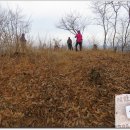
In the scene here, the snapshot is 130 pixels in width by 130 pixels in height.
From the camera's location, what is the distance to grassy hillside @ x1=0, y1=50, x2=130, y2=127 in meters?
7.07

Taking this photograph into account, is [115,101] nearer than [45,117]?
No

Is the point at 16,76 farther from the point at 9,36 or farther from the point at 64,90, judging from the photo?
the point at 9,36

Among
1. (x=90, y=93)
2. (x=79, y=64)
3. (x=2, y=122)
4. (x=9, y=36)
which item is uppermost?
(x=9, y=36)

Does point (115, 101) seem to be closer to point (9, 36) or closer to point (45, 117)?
point (45, 117)

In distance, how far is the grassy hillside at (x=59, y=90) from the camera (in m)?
7.07

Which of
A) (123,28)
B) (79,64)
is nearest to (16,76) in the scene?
(79,64)

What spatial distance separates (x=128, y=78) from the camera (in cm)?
919

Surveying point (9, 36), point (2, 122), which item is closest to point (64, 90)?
point (2, 122)

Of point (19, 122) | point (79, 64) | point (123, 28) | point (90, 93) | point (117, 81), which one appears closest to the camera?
point (19, 122)

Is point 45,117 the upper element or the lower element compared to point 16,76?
lower

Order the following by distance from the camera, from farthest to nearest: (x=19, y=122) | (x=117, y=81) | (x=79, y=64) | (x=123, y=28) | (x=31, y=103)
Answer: (x=123, y=28) < (x=79, y=64) < (x=117, y=81) < (x=31, y=103) < (x=19, y=122)

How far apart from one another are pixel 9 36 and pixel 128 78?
16.8 feet

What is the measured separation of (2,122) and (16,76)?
2477 mm

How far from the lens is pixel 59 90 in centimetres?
827
